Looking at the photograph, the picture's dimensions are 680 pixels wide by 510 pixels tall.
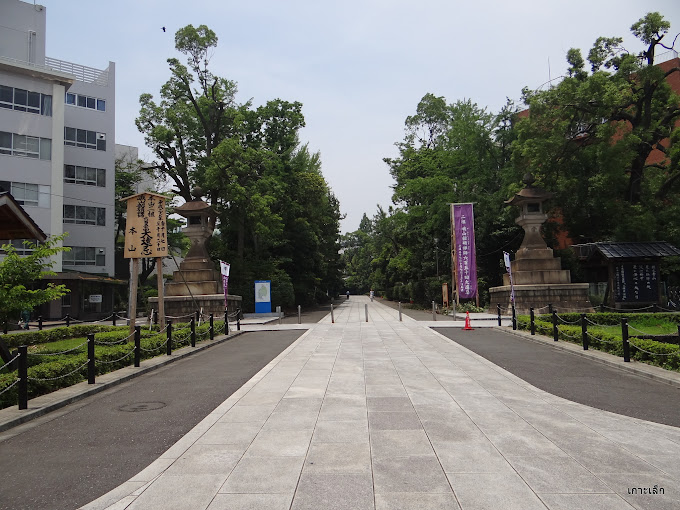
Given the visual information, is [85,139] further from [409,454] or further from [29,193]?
[409,454]

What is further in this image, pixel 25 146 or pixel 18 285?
pixel 25 146

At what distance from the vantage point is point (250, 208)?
30.1m

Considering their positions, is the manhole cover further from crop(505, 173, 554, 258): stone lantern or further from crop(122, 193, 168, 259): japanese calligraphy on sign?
crop(505, 173, 554, 258): stone lantern

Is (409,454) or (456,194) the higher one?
(456,194)

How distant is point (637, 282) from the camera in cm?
2139

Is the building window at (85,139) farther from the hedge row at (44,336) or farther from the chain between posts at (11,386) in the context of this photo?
the chain between posts at (11,386)

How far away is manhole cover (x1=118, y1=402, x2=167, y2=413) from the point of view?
720cm

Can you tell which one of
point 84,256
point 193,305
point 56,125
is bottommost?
point 193,305

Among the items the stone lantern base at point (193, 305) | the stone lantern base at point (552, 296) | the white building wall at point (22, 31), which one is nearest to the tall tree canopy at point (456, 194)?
the stone lantern base at point (552, 296)

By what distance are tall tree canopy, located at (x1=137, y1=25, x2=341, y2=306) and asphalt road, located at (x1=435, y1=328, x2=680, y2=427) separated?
2104cm

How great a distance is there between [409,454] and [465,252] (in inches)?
910

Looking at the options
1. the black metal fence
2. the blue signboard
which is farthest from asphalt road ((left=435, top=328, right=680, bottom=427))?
the blue signboard

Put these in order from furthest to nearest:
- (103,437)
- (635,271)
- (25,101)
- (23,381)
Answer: (25,101) < (635,271) < (23,381) < (103,437)

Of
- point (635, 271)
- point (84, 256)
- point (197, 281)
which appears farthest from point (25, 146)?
point (635, 271)
